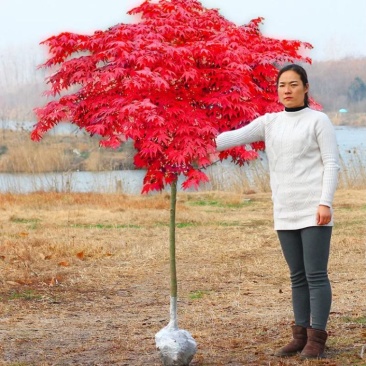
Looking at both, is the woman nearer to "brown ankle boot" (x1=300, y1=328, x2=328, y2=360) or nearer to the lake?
"brown ankle boot" (x1=300, y1=328, x2=328, y2=360)

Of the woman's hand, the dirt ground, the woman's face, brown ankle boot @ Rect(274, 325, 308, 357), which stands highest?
the woman's face

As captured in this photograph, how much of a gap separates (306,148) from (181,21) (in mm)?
1596

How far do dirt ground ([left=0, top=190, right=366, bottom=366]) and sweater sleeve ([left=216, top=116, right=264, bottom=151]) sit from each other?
4.37 feet

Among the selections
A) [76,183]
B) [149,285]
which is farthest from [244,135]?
[76,183]

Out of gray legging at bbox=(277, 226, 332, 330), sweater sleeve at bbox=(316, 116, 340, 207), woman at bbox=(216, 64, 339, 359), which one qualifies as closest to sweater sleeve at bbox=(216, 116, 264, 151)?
woman at bbox=(216, 64, 339, 359)

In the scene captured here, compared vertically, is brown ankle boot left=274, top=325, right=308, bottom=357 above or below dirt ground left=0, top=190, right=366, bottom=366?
above

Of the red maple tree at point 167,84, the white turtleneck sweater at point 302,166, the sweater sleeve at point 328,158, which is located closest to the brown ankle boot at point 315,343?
the white turtleneck sweater at point 302,166

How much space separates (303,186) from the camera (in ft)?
14.9

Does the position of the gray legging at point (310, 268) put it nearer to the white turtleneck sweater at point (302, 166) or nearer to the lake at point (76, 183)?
the white turtleneck sweater at point (302, 166)

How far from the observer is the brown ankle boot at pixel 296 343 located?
488cm

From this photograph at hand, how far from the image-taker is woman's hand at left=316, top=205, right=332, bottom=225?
4398 mm

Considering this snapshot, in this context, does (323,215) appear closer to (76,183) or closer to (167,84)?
(167,84)

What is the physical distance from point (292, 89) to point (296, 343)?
4.99 ft

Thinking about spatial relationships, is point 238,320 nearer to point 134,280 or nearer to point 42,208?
point 134,280
